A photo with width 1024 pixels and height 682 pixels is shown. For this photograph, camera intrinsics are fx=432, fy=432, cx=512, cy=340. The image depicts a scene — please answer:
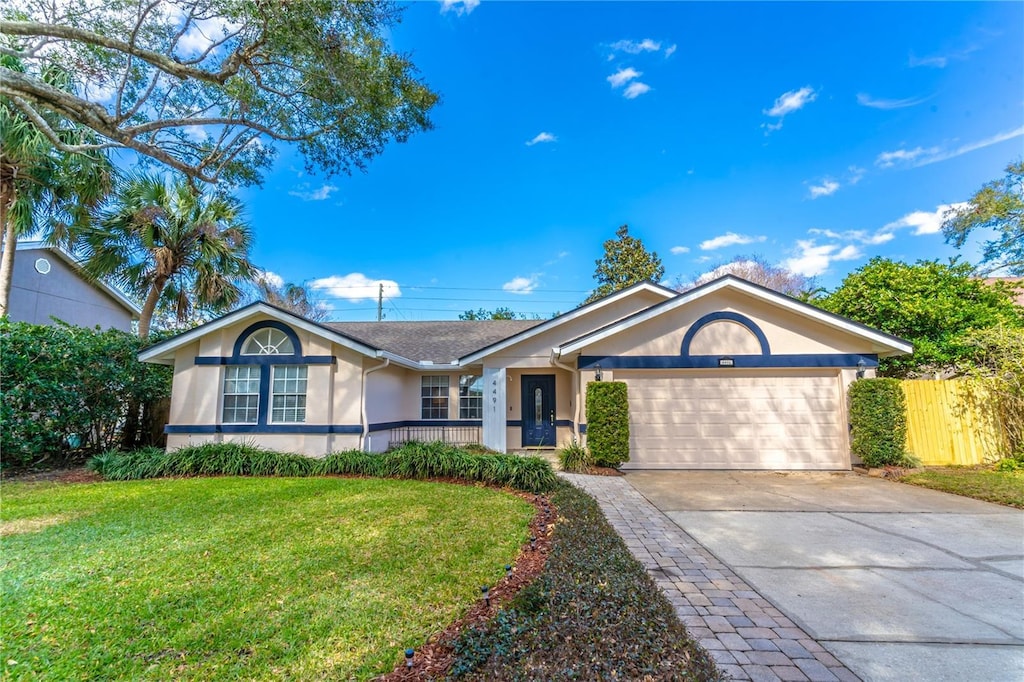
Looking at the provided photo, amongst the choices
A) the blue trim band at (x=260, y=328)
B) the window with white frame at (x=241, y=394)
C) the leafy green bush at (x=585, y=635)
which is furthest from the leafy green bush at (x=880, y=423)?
the window with white frame at (x=241, y=394)

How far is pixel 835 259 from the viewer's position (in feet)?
83.7

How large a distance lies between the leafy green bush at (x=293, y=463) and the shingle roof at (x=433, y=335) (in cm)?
464

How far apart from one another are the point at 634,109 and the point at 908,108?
701cm

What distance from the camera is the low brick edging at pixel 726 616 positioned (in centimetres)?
269

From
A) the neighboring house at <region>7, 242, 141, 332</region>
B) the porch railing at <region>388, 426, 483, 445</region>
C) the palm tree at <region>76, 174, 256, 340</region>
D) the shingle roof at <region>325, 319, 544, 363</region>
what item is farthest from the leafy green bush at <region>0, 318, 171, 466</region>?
the porch railing at <region>388, 426, 483, 445</region>

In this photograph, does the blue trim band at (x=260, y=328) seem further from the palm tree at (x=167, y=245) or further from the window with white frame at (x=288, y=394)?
the palm tree at (x=167, y=245)

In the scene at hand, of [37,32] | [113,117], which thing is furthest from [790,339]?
[37,32]

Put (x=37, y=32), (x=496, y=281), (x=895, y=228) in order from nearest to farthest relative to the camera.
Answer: (x=37, y=32) → (x=895, y=228) → (x=496, y=281)

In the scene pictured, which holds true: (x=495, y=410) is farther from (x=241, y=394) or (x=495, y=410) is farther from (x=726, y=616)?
(x=726, y=616)

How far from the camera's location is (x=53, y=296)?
14.6m

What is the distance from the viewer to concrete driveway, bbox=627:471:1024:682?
291 cm

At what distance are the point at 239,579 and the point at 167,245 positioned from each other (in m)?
12.3

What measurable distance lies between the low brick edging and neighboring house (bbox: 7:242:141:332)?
55.8 ft

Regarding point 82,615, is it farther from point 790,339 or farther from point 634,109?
point 634,109
